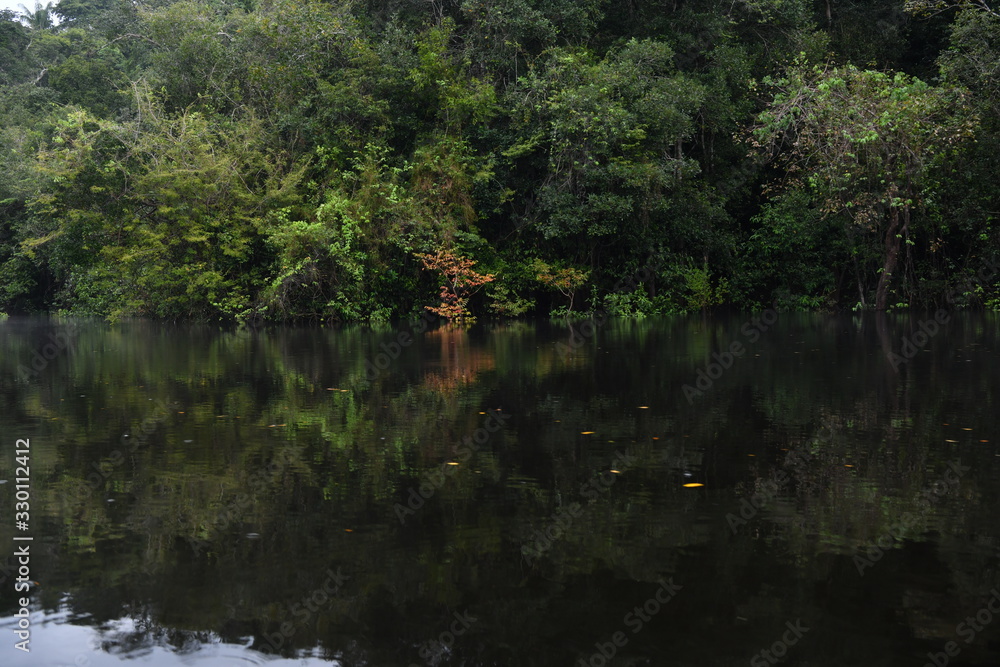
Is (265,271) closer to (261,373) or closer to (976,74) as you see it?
(261,373)

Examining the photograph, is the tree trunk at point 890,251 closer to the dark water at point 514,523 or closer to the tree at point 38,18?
the dark water at point 514,523

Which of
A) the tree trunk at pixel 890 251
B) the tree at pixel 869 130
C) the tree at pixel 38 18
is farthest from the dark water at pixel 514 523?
the tree at pixel 38 18

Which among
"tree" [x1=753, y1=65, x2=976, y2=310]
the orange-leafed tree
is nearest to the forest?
the orange-leafed tree

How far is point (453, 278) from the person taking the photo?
26.9 meters

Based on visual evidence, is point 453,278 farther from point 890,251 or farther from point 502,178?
point 890,251

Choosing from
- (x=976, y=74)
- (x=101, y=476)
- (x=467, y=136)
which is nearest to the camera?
(x=101, y=476)

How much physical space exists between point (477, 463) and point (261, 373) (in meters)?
7.26


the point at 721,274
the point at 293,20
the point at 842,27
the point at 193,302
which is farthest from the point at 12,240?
the point at 842,27

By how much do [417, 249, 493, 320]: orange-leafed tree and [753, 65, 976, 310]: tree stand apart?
8758mm

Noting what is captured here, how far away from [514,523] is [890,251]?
81.0ft

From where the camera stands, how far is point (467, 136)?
27.6 metres

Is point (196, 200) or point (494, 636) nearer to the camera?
point (494, 636)

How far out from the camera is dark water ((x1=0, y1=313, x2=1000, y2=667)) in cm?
362

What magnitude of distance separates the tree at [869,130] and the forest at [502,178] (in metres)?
1.28
